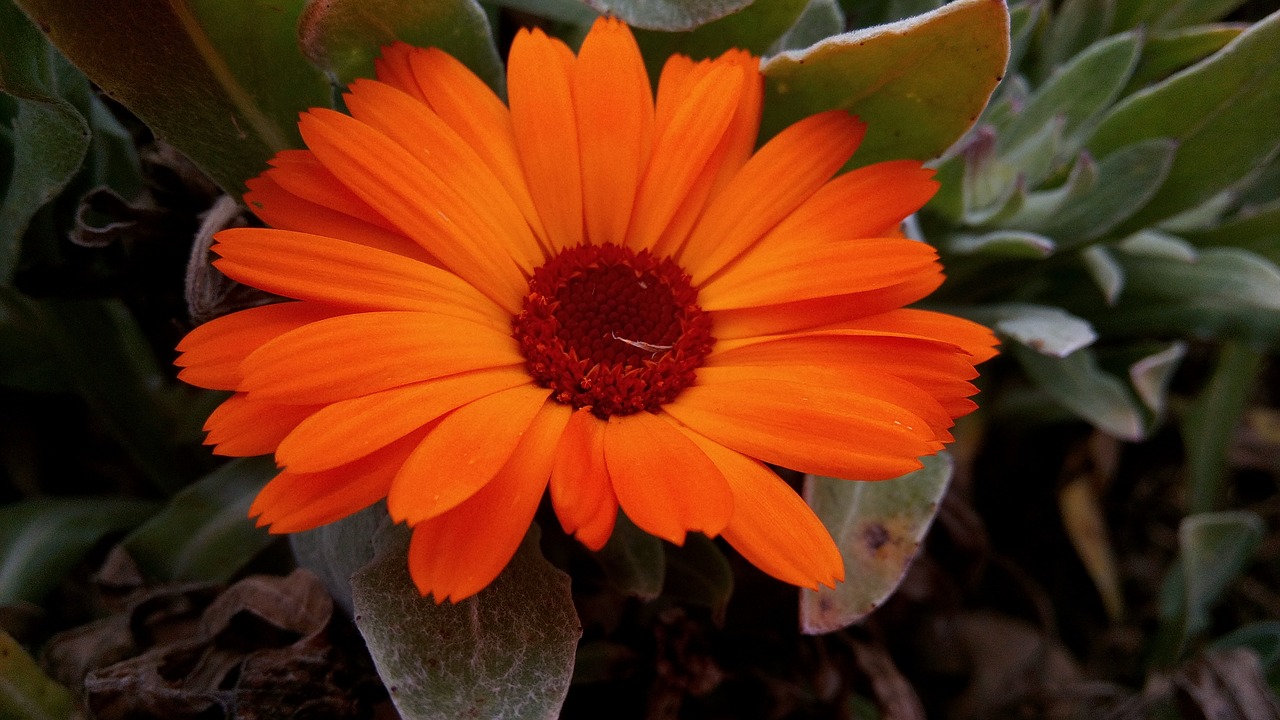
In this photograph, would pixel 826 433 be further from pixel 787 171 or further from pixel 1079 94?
pixel 1079 94

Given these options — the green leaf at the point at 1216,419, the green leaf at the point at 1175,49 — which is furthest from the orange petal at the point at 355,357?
the green leaf at the point at 1216,419

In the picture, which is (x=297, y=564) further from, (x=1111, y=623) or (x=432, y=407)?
(x=1111, y=623)

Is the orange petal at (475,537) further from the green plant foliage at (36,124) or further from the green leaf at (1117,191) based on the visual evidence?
the green leaf at (1117,191)

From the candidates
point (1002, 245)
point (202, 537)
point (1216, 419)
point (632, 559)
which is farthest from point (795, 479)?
point (1216, 419)

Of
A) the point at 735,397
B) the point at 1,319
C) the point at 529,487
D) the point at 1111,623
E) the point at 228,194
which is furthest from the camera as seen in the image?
the point at 1111,623

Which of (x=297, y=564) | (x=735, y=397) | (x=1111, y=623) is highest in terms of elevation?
(x=735, y=397)

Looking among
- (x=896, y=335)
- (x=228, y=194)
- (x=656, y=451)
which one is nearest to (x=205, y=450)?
(x=228, y=194)

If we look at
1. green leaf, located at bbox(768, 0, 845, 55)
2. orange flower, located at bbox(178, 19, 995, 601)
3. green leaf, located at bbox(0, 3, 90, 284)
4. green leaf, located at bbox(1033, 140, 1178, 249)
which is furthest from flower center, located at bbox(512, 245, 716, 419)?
green leaf, located at bbox(1033, 140, 1178, 249)

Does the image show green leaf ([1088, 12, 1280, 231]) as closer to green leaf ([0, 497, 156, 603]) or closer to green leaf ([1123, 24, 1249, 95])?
green leaf ([1123, 24, 1249, 95])
